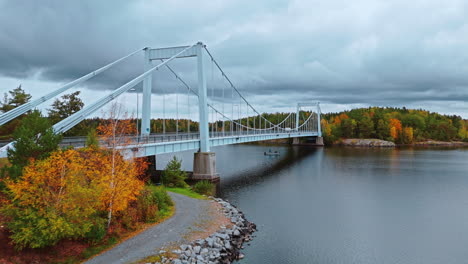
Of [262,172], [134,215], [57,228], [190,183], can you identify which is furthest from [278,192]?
[57,228]

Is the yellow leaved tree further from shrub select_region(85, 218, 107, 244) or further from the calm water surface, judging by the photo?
the calm water surface

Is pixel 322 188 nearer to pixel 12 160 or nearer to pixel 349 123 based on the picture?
pixel 12 160

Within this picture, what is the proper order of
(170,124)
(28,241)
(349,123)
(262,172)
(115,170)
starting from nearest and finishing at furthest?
1. (28,241)
2. (115,170)
3. (262,172)
4. (170,124)
5. (349,123)

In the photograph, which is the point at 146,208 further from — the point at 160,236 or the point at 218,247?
the point at 218,247

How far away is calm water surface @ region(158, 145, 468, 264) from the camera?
1908 cm

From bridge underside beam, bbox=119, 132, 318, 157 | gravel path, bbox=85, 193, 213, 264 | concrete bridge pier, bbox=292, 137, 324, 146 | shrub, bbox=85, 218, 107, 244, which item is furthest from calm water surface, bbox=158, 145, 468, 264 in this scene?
concrete bridge pier, bbox=292, 137, 324, 146

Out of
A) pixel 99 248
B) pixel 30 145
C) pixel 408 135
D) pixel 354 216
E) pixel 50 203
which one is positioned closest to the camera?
pixel 50 203

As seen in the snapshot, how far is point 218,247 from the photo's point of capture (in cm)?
1778

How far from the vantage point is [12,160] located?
1627cm

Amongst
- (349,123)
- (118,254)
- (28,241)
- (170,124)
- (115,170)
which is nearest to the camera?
(28,241)

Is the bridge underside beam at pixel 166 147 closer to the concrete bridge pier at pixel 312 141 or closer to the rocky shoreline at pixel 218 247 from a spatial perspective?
the rocky shoreline at pixel 218 247

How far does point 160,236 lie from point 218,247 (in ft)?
9.99

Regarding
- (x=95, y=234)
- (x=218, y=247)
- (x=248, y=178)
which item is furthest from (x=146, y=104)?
(x=218, y=247)

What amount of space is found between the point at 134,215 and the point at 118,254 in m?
4.17
